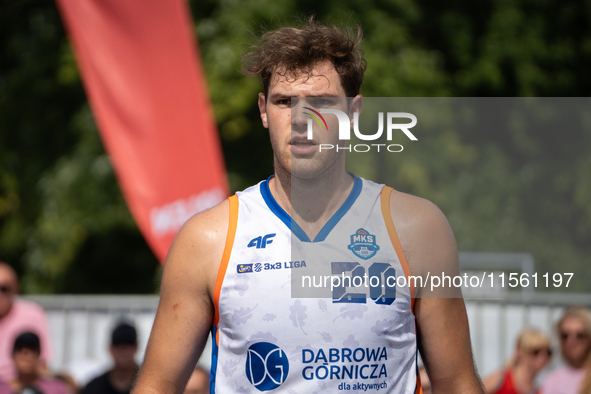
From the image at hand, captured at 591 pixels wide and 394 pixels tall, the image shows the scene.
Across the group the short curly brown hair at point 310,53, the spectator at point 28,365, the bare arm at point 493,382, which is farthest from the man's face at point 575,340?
the spectator at point 28,365

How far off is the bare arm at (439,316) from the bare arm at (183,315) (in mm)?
552

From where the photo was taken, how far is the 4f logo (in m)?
1.95

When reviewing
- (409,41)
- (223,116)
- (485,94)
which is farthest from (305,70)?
(485,94)

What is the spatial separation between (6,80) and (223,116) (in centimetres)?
376

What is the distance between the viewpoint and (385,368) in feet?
6.17

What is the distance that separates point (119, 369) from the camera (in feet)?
16.5

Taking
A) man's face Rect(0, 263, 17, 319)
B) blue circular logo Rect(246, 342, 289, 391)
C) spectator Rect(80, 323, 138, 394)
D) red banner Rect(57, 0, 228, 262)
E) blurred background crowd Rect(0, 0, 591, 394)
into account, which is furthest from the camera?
blurred background crowd Rect(0, 0, 591, 394)

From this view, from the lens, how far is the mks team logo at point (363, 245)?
1.93 metres

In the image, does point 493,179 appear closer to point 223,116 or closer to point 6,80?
point 223,116

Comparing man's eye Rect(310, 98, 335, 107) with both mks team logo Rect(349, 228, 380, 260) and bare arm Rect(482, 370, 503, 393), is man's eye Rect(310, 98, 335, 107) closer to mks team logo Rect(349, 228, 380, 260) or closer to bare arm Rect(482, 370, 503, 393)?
mks team logo Rect(349, 228, 380, 260)

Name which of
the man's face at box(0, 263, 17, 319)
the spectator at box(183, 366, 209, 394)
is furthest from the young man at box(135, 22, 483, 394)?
the man's face at box(0, 263, 17, 319)

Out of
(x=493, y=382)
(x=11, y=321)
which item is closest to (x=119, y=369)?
(x=11, y=321)

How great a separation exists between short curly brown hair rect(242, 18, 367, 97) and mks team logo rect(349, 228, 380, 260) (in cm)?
43

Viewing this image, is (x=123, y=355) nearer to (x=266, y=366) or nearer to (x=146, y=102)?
(x=146, y=102)
